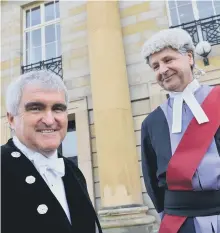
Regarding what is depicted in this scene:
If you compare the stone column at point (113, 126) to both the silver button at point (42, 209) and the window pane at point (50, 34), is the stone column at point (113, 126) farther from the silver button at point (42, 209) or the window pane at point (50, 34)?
the silver button at point (42, 209)

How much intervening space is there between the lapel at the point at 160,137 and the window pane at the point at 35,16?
715 cm

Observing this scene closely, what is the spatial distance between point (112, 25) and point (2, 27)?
3648mm

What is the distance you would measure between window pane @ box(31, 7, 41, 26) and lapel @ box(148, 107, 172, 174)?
7.15 meters

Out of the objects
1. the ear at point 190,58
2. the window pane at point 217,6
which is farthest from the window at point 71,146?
the ear at point 190,58

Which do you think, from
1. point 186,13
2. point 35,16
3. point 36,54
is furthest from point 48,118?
point 35,16

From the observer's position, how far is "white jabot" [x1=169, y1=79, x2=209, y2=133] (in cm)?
192

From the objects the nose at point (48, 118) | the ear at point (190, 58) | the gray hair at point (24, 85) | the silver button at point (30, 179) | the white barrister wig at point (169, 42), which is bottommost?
the silver button at point (30, 179)

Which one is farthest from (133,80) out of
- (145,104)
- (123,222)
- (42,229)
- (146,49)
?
(42,229)

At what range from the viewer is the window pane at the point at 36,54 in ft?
25.8

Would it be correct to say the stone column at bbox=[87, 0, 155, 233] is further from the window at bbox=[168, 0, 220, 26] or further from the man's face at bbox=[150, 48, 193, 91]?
the man's face at bbox=[150, 48, 193, 91]

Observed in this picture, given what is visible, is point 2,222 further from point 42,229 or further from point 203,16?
point 203,16

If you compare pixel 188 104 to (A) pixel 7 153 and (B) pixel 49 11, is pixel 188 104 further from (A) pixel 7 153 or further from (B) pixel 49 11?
(B) pixel 49 11

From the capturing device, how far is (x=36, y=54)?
7.96 metres

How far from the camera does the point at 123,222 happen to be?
504cm
